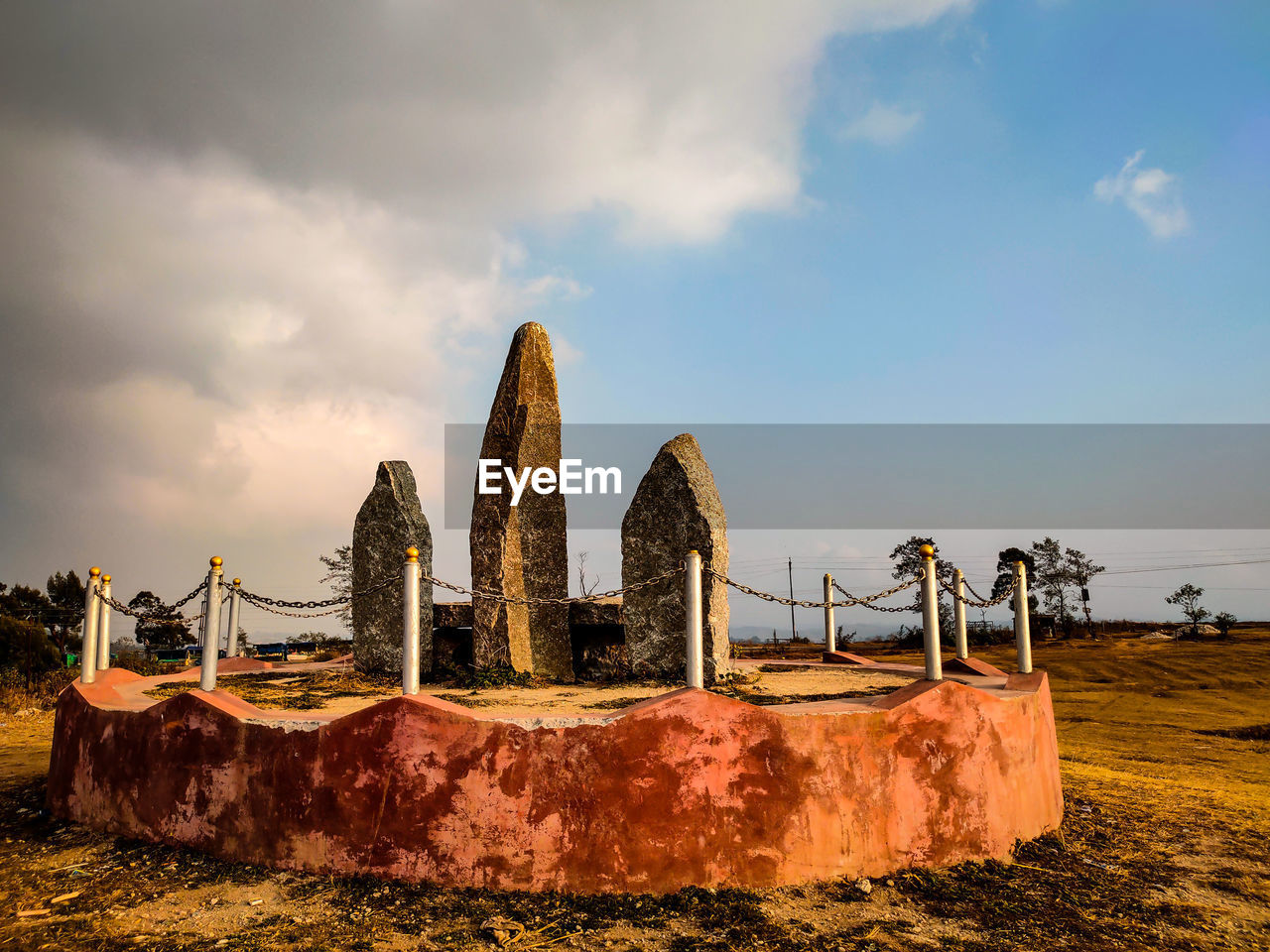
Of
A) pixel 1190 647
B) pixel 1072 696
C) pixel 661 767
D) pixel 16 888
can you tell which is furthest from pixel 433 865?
pixel 1190 647

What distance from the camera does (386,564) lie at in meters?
9.32

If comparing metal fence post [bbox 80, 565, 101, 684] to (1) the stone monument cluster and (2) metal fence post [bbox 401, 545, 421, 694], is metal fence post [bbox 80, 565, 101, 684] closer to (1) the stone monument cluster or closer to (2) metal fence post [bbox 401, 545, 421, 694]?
(1) the stone monument cluster

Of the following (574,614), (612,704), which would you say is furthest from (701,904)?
(574,614)

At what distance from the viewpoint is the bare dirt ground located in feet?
14.6

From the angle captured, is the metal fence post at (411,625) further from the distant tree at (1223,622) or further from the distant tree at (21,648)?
the distant tree at (1223,622)

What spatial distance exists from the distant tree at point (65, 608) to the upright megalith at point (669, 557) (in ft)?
70.3

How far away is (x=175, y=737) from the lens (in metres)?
5.95

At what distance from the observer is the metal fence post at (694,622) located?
5125mm

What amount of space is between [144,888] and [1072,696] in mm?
17698

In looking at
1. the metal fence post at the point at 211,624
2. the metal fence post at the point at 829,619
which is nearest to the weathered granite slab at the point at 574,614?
the metal fence post at the point at 829,619

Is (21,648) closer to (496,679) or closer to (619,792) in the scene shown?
(496,679)

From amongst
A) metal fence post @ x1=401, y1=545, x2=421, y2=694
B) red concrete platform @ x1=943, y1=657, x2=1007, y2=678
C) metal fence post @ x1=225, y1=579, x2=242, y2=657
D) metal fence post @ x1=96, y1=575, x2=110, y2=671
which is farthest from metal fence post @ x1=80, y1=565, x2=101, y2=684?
red concrete platform @ x1=943, y1=657, x2=1007, y2=678

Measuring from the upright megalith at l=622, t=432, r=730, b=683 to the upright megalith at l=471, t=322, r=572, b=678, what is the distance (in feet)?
3.65

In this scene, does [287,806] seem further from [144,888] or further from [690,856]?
[690,856]
